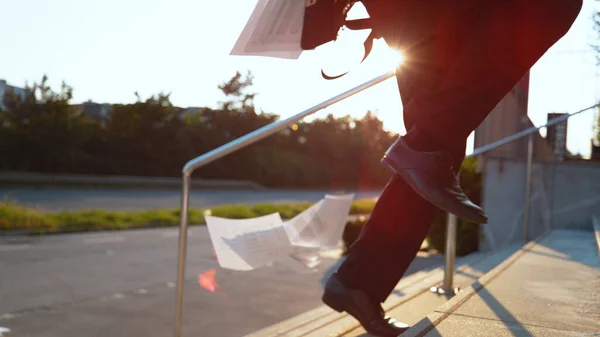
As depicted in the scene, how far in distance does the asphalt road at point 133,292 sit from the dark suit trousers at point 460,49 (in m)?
2.70

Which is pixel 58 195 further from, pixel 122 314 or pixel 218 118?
pixel 122 314

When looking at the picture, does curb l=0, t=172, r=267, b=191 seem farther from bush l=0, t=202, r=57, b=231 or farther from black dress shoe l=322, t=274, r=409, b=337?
black dress shoe l=322, t=274, r=409, b=337

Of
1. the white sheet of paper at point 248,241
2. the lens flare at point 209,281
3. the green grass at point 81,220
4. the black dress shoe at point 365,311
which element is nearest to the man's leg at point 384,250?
the black dress shoe at point 365,311

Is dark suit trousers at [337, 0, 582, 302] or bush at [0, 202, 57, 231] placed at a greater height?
dark suit trousers at [337, 0, 582, 302]

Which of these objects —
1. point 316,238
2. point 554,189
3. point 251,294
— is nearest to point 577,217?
point 554,189

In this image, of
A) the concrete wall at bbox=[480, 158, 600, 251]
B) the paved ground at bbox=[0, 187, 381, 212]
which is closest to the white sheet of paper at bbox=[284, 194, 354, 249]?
the concrete wall at bbox=[480, 158, 600, 251]

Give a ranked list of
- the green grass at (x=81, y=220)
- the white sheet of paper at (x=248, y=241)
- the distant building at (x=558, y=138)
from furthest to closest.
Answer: the green grass at (x=81, y=220) < the distant building at (x=558, y=138) < the white sheet of paper at (x=248, y=241)

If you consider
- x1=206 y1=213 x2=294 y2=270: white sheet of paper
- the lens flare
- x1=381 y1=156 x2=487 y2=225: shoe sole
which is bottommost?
the lens flare

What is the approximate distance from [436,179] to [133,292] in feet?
14.2

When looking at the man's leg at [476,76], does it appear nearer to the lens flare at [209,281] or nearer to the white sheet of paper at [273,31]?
the white sheet of paper at [273,31]

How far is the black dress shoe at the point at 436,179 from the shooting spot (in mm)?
1508

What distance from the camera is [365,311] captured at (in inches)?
75.4

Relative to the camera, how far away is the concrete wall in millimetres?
5352

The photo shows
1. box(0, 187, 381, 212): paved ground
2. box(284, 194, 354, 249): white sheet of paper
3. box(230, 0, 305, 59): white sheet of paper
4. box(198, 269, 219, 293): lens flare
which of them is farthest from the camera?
box(0, 187, 381, 212): paved ground
